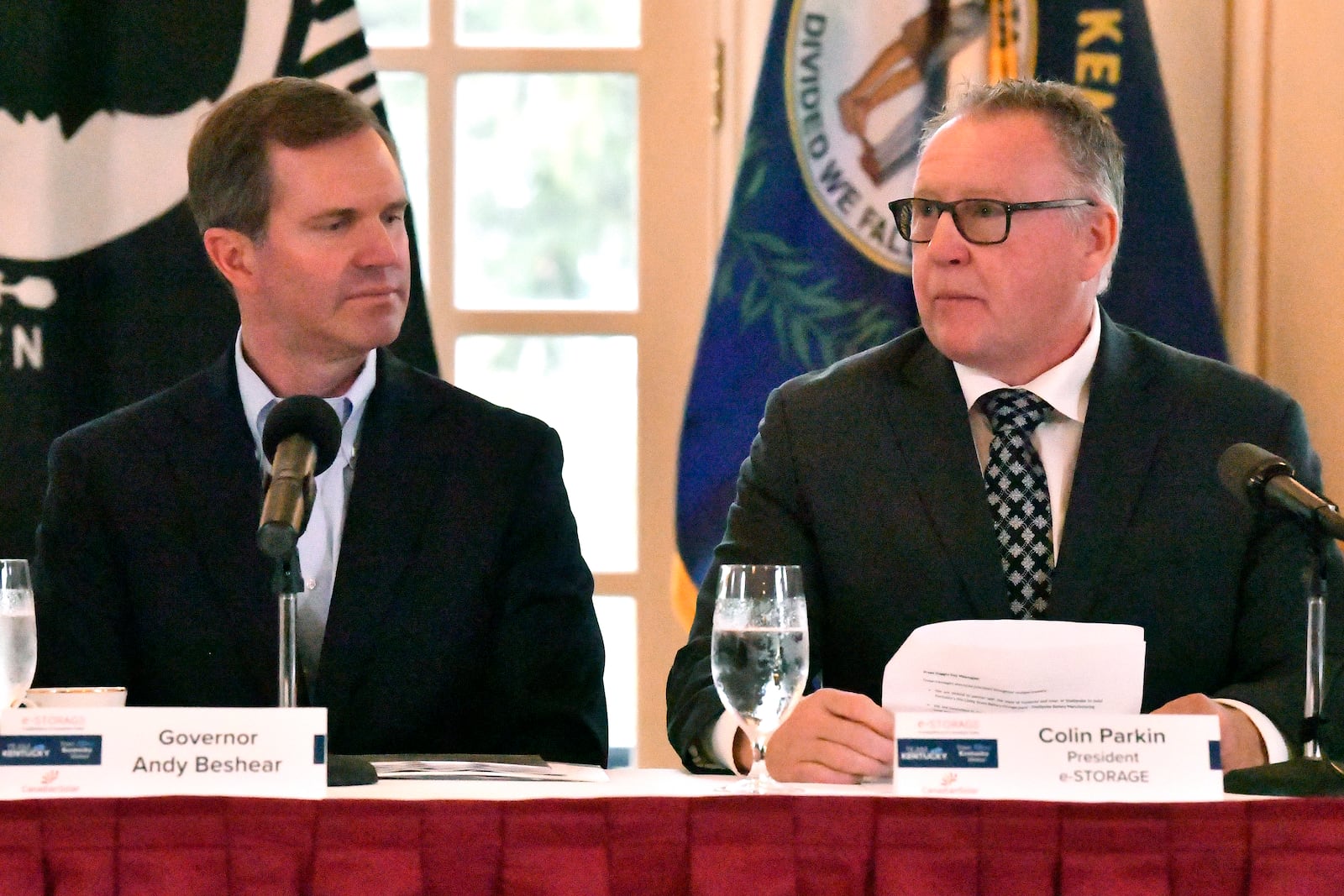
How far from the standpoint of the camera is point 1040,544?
205cm

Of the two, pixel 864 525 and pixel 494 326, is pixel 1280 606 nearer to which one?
pixel 864 525

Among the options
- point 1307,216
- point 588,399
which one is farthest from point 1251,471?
point 588,399

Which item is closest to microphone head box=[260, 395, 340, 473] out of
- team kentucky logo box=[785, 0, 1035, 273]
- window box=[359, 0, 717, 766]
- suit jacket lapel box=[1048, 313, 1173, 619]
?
suit jacket lapel box=[1048, 313, 1173, 619]

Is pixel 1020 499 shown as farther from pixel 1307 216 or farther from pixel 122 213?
pixel 122 213

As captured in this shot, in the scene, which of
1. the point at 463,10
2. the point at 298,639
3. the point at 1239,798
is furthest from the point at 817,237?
the point at 1239,798

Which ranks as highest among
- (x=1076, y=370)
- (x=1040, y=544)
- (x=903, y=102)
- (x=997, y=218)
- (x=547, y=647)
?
(x=903, y=102)

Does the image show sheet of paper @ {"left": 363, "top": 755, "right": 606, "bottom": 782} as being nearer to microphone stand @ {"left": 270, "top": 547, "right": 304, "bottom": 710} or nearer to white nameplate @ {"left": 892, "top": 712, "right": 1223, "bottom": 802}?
microphone stand @ {"left": 270, "top": 547, "right": 304, "bottom": 710}

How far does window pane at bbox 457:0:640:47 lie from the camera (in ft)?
11.2

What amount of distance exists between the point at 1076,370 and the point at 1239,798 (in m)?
0.92

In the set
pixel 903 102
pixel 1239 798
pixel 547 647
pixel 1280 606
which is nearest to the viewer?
pixel 1239 798

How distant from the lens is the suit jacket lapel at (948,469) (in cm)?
203

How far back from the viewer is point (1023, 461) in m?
2.10

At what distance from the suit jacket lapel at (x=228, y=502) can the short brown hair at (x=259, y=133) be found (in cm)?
24

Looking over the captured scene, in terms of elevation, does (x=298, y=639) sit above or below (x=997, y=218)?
below
